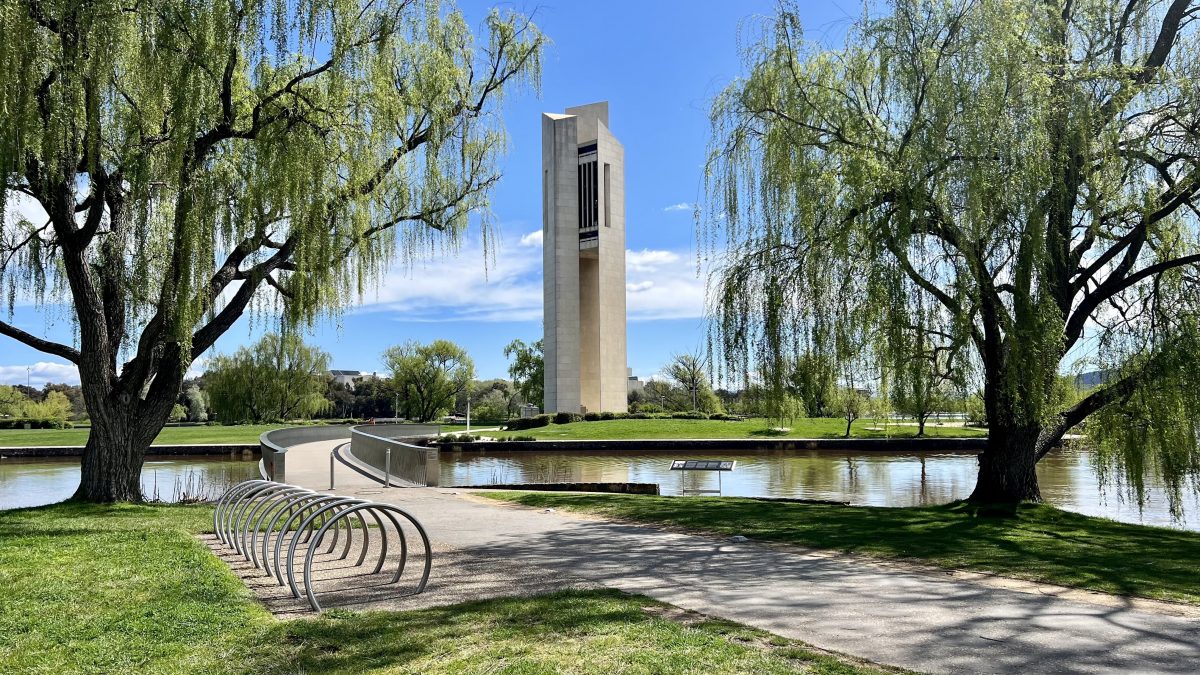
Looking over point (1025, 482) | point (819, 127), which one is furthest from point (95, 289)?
point (1025, 482)

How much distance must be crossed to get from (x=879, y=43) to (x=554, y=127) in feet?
162

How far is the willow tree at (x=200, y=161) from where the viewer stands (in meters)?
10.1

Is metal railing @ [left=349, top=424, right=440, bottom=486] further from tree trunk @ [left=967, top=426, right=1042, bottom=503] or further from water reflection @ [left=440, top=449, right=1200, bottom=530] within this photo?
tree trunk @ [left=967, top=426, right=1042, bottom=503]

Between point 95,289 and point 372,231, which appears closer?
point 95,289

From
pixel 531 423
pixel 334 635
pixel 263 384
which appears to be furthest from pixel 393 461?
pixel 263 384

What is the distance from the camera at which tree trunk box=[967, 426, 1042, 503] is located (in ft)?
42.5

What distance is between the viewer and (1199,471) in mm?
11023

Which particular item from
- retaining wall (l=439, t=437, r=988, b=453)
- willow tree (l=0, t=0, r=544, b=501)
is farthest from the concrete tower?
willow tree (l=0, t=0, r=544, b=501)

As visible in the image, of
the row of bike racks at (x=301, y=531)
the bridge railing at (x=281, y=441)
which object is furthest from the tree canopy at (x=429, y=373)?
the row of bike racks at (x=301, y=531)

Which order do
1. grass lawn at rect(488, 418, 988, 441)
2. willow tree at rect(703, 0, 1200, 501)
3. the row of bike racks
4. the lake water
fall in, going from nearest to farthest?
the row of bike racks → willow tree at rect(703, 0, 1200, 501) → the lake water → grass lawn at rect(488, 418, 988, 441)

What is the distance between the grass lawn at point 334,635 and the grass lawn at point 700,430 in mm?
36967

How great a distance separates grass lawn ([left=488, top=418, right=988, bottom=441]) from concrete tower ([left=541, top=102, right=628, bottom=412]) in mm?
6772

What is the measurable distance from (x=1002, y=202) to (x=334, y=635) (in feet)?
30.9

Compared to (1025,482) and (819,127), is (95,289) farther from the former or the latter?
(1025,482)
